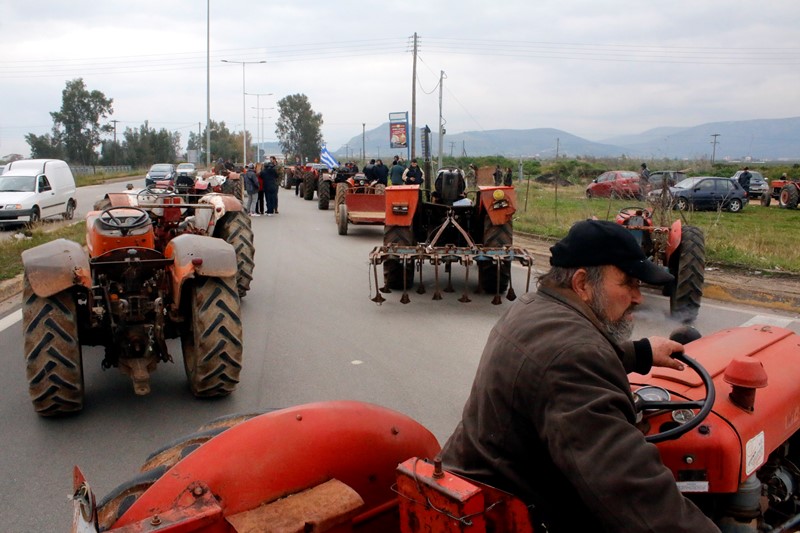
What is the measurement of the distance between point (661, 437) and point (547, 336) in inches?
23.9

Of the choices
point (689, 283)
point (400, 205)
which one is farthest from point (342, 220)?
point (689, 283)

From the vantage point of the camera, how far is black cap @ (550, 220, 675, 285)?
2201 mm

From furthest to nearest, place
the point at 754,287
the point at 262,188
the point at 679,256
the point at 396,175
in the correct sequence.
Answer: the point at 396,175, the point at 262,188, the point at 754,287, the point at 679,256

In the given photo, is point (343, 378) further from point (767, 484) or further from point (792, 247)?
point (792, 247)

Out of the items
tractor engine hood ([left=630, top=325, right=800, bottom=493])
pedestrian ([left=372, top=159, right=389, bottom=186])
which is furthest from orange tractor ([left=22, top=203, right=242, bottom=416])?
pedestrian ([left=372, top=159, right=389, bottom=186])

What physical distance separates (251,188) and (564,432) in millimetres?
21344

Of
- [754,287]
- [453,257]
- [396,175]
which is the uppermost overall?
[396,175]

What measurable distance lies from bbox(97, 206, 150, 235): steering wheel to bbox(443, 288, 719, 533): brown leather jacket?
16.1 feet

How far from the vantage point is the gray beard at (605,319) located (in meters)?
2.22

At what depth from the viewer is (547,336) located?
1999mm

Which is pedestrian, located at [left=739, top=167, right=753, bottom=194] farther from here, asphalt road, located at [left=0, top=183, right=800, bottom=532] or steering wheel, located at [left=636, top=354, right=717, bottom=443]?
steering wheel, located at [left=636, top=354, right=717, bottom=443]

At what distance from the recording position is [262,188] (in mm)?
22797

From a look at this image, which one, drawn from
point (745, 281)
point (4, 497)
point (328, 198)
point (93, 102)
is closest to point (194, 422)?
point (4, 497)

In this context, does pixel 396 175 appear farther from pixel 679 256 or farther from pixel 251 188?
pixel 679 256
